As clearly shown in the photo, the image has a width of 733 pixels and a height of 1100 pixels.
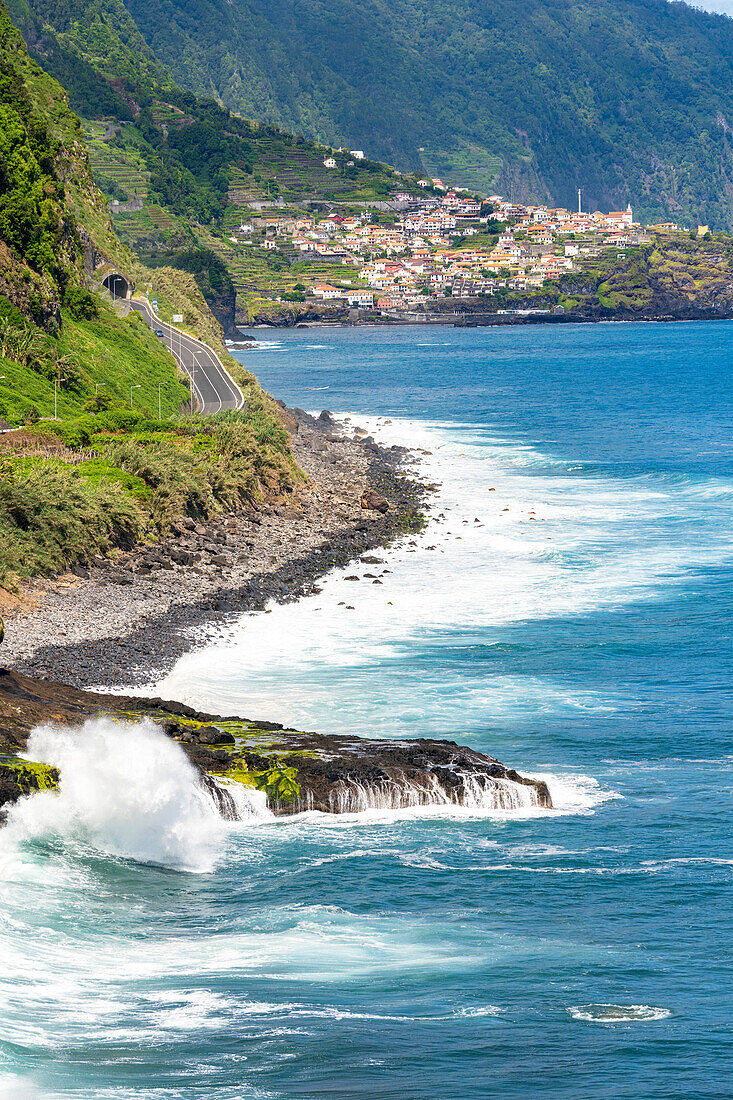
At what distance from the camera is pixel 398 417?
4380 inches

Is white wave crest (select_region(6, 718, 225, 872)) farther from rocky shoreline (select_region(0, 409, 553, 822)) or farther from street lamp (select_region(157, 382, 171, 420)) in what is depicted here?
street lamp (select_region(157, 382, 171, 420))

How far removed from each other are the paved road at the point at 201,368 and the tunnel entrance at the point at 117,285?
7.50 feet

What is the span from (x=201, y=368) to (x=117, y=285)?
14.7m

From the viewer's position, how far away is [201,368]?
94.9m

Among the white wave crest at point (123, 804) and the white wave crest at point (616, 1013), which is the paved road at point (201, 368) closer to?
the white wave crest at point (123, 804)

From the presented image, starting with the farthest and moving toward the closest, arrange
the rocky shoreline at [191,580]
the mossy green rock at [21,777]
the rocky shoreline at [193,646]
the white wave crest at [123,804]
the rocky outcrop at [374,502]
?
1. the rocky outcrop at [374,502]
2. the rocky shoreline at [191,580]
3. the rocky shoreline at [193,646]
4. the white wave crest at [123,804]
5. the mossy green rock at [21,777]

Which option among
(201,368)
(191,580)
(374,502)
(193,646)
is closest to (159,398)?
(374,502)

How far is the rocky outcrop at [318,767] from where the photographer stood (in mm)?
27625

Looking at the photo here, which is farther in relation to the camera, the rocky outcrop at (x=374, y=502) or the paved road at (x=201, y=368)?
the paved road at (x=201, y=368)

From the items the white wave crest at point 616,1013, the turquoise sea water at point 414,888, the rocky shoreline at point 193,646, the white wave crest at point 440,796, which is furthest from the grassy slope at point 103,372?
the white wave crest at point 616,1013

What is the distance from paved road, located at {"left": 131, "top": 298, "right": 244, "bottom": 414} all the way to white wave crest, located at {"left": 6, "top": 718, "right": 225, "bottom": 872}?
5186 cm

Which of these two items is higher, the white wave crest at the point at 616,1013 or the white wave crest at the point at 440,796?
the white wave crest at the point at 440,796

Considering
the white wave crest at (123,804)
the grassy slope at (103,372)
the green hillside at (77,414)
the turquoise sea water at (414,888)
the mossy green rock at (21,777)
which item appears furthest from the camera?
the grassy slope at (103,372)

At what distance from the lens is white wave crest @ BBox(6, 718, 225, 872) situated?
84.4ft
